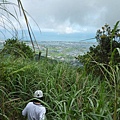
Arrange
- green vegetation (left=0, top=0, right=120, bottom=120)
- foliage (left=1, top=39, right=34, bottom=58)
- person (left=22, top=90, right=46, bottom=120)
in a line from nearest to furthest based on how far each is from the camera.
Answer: foliage (left=1, top=39, right=34, bottom=58)
green vegetation (left=0, top=0, right=120, bottom=120)
person (left=22, top=90, right=46, bottom=120)

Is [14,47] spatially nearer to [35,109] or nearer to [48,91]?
[35,109]

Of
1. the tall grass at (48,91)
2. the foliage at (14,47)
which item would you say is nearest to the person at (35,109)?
the tall grass at (48,91)

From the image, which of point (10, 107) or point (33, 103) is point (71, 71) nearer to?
point (33, 103)

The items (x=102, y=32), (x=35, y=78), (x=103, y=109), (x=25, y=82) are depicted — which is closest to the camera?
(x=103, y=109)

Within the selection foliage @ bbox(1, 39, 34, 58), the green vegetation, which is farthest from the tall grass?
foliage @ bbox(1, 39, 34, 58)

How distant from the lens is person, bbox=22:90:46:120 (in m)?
2.62

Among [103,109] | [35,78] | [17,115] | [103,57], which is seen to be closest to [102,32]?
[103,57]

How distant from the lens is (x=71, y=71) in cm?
416

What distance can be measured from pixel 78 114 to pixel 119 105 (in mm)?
330

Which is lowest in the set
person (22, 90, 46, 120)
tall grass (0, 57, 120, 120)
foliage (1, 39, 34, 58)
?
person (22, 90, 46, 120)

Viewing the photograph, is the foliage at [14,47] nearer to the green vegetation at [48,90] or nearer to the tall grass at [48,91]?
the green vegetation at [48,90]

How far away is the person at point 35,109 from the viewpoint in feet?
8.59

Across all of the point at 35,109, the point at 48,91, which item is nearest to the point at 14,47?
the point at 35,109

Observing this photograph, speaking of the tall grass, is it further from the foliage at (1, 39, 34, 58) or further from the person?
the foliage at (1, 39, 34, 58)
